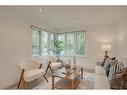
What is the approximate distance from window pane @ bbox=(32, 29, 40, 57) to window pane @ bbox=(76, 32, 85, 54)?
191cm

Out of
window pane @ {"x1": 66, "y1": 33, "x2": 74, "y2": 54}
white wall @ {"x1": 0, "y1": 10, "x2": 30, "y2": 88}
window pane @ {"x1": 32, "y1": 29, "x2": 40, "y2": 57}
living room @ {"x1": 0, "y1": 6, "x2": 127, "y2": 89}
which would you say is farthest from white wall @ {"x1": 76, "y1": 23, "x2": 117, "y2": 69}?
white wall @ {"x1": 0, "y1": 10, "x2": 30, "y2": 88}

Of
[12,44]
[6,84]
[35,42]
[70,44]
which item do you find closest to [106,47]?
[70,44]

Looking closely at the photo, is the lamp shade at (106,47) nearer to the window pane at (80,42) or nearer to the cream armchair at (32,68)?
the window pane at (80,42)

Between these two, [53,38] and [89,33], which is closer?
[89,33]

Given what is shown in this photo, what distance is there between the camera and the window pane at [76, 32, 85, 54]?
5.50 meters

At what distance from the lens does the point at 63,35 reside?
237 inches

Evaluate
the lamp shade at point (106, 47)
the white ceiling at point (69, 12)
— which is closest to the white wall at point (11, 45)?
the white ceiling at point (69, 12)

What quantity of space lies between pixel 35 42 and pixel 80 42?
85.0 inches

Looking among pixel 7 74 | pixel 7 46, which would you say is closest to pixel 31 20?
pixel 7 46

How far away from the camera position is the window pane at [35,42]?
4.35m

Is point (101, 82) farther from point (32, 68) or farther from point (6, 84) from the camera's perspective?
point (6, 84)

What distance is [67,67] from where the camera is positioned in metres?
3.26
